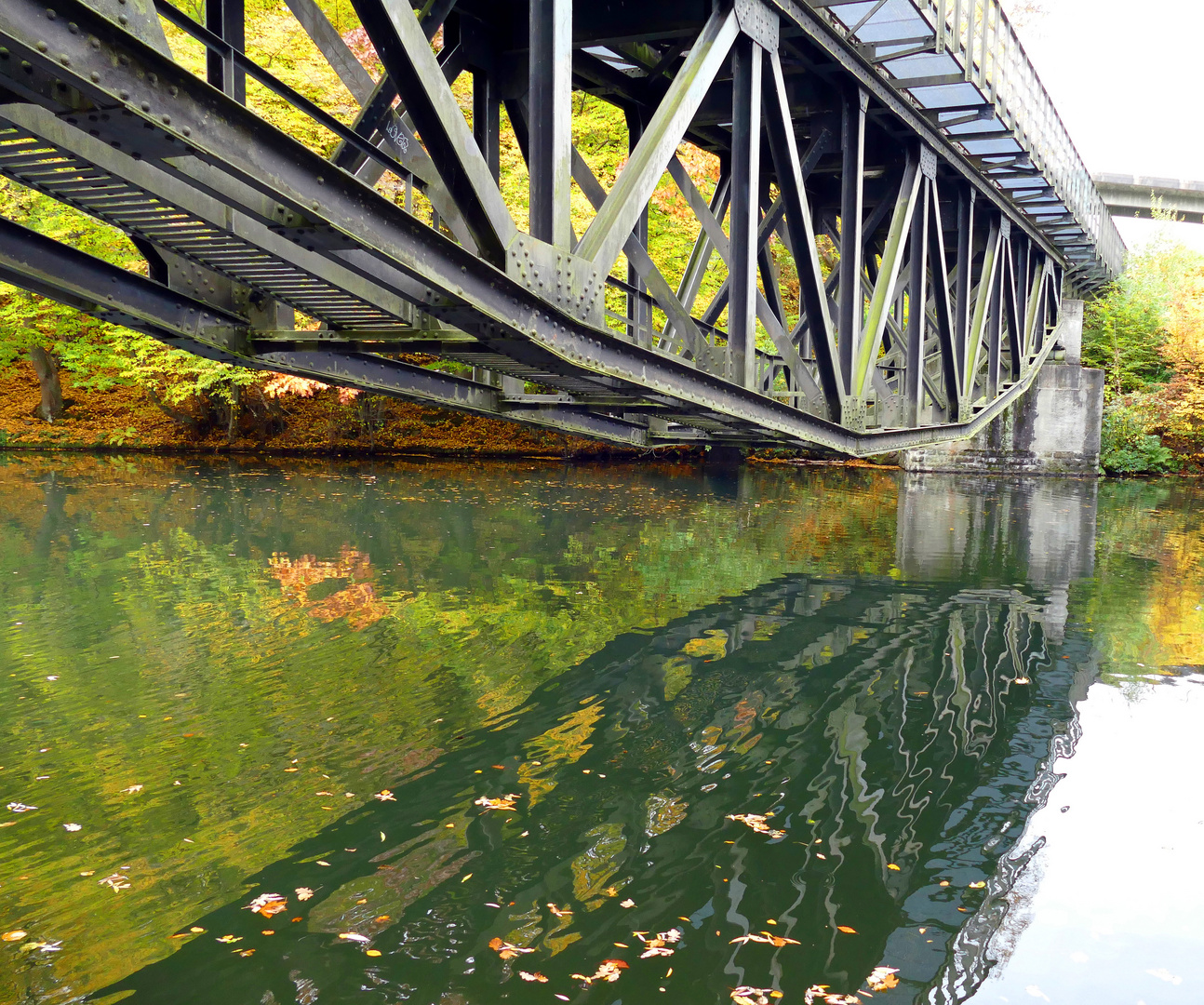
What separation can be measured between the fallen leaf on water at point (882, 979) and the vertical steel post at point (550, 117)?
15.0 feet

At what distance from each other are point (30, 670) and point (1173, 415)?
36169mm

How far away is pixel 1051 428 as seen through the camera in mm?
33125

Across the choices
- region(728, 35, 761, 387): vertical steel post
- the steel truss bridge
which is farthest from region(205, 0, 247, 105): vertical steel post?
region(728, 35, 761, 387): vertical steel post

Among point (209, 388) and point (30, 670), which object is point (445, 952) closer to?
point (30, 670)

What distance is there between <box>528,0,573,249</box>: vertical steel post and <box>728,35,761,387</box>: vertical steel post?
255cm

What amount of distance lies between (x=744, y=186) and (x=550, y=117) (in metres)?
2.85

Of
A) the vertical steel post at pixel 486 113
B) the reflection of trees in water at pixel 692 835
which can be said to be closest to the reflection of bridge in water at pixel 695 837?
the reflection of trees in water at pixel 692 835

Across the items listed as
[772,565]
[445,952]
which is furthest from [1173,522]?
[445,952]

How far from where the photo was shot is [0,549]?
14.1 meters

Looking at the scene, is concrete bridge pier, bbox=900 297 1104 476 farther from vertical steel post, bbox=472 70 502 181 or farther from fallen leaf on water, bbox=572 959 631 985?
fallen leaf on water, bbox=572 959 631 985

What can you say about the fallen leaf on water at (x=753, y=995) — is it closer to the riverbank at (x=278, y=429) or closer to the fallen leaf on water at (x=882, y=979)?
the fallen leaf on water at (x=882, y=979)

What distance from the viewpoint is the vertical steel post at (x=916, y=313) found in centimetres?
1340

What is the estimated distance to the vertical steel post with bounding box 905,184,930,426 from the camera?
13.4 m

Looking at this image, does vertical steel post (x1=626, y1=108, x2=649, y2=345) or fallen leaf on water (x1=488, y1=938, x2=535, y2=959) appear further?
vertical steel post (x1=626, y1=108, x2=649, y2=345)
